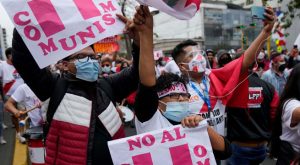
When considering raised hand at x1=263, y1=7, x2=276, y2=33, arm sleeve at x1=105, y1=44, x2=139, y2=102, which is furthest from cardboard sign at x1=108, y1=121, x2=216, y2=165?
raised hand at x1=263, y1=7, x2=276, y2=33

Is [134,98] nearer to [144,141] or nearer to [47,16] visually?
[144,141]

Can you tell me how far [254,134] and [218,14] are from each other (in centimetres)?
6250

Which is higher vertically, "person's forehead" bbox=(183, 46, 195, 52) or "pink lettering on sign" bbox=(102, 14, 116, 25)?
"pink lettering on sign" bbox=(102, 14, 116, 25)

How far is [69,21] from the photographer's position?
2246mm

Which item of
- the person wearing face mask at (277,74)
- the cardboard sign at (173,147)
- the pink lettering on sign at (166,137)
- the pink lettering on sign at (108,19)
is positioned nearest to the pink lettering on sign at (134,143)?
the cardboard sign at (173,147)

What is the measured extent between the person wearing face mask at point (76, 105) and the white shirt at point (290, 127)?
119 cm

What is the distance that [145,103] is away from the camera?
7.19 ft

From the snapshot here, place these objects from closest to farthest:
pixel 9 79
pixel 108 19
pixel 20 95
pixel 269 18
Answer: pixel 108 19, pixel 269 18, pixel 20 95, pixel 9 79

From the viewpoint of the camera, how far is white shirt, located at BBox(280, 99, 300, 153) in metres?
2.70

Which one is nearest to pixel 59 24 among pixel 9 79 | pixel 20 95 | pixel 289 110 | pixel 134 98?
pixel 134 98

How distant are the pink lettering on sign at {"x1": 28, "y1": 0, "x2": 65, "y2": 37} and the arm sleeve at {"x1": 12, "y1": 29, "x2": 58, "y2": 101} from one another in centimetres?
17

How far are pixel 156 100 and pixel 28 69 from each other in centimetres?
82

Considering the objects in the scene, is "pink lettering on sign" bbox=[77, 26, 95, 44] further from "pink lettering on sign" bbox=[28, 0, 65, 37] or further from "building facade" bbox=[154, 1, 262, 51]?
"building facade" bbox=[154, 1, 262, 51]

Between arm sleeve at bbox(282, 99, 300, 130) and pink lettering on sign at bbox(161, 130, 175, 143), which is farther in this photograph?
arm sleeve at bbox(282, 99, 300, 130)
